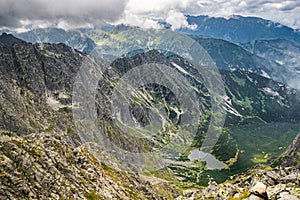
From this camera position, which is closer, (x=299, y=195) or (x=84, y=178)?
(x=299, y=195)

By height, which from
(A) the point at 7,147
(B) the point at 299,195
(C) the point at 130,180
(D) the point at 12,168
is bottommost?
(B) the point at 299,195

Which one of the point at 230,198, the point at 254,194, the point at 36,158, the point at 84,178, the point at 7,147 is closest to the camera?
the point at 254,194

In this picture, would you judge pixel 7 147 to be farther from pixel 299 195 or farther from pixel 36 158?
pixel 299 195

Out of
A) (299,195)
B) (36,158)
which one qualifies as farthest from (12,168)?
(299,195)

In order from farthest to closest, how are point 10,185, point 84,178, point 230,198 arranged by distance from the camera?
point 84,178 < point 10,185 < point 230,198

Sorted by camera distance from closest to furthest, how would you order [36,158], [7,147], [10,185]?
[10,185] < [7,147] < [36,158]

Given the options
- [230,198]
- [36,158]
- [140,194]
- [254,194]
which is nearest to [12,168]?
[36,158]

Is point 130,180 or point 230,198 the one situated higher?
point 130,180

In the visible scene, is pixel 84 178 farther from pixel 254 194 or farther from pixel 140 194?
pixel 254 194

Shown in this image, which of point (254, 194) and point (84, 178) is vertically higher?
point (84, 178)
